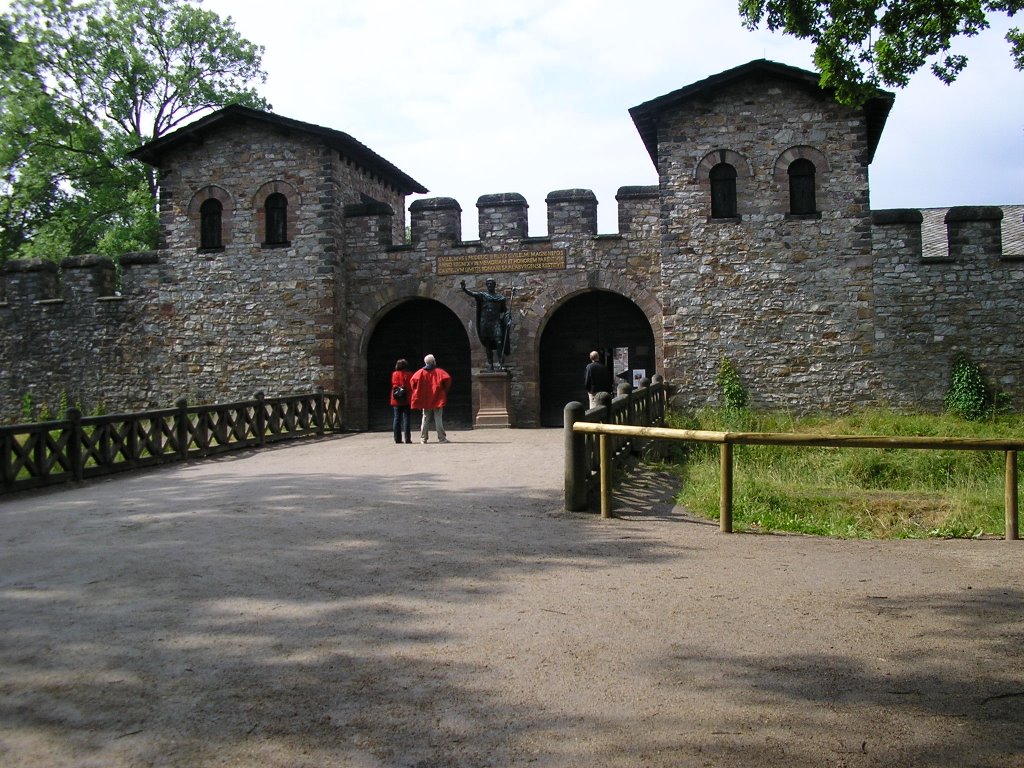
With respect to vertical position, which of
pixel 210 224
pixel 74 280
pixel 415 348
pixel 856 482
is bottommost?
pixel 856 482

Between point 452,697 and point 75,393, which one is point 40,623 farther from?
point 75,393

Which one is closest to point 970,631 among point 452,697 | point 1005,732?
point 1005,732

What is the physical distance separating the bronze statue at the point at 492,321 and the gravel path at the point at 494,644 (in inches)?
390

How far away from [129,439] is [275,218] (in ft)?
26.3

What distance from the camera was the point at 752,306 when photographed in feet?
55.0

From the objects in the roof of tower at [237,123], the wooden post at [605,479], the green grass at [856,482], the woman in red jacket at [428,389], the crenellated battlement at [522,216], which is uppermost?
the roof of tower at [237,123]

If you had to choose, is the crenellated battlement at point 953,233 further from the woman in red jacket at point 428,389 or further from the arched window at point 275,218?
the arched window at point 275,218

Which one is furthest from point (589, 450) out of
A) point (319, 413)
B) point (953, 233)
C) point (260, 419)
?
point (953, 233)

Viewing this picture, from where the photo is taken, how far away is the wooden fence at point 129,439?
1017cm

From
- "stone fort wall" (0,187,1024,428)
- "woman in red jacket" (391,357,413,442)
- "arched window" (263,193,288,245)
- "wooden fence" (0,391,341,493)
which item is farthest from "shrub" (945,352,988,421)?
"arched window" (263,193,288,245)

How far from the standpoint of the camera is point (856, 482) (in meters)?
11.6

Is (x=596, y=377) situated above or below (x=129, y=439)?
above

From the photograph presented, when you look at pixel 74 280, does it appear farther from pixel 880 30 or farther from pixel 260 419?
pixel 880 30

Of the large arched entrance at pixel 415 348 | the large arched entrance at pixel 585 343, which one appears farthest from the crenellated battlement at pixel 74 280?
the large arched entrance at pixel 585 343
